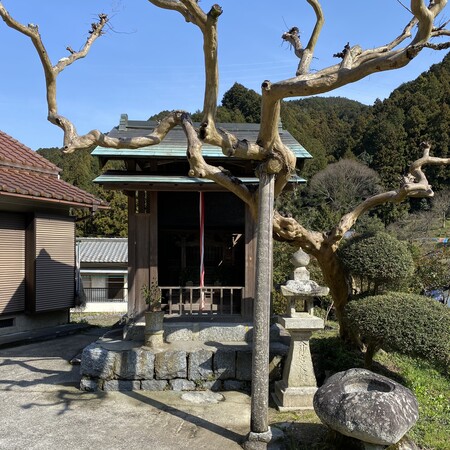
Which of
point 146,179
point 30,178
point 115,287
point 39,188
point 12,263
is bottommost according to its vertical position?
point 115,287

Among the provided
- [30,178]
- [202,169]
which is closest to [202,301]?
[202,169]

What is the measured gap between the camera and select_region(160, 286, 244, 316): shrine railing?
7.62m

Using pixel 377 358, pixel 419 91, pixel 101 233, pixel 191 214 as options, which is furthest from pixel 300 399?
pixel 419 91

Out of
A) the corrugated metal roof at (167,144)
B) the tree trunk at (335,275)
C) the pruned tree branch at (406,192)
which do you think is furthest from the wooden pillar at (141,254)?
the pruned tree branch at (406,192)

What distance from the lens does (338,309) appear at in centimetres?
771

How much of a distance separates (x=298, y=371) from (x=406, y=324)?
1.69m

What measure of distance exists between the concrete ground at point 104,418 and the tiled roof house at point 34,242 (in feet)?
11.4

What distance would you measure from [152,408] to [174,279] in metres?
4.80

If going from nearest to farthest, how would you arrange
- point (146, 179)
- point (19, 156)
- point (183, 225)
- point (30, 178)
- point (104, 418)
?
point (104, 418) → point (146, 179) → point (183, 225) → point (30, 178) → point (19, 156)

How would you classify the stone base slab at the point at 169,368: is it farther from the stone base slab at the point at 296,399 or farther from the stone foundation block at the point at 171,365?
the stone base slab at the point at 296,399

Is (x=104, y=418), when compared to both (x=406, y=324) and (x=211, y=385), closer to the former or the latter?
(x=211, y=385)

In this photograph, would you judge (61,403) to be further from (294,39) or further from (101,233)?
(101,233)

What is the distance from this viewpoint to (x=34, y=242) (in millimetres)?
10828

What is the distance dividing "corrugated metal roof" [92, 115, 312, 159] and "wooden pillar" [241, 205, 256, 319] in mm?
1421
